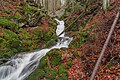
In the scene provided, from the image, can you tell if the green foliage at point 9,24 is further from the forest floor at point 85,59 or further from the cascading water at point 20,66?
the forest floor at point 85,59

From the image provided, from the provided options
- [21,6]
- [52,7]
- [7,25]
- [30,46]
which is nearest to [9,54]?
[30,46]

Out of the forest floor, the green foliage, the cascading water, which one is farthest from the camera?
the green foliage

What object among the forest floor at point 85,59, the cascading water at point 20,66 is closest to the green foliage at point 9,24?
the cascading water at point 20,66

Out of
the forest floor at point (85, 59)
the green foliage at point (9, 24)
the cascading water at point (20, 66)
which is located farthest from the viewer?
the green foliage at point (9, 24)

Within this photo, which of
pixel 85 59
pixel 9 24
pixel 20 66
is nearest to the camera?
pixel 85 59

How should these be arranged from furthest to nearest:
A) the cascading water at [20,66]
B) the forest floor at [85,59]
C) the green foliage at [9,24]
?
the green foliage at [9,24] < the cascading water at [20,66] < the forest floor at [85,59]

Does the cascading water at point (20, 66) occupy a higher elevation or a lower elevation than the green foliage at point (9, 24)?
lower

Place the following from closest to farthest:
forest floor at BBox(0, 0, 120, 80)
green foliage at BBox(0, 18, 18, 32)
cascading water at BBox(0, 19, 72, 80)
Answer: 1. forest floor at BBox(0, 0, 120, 80)
2. cascading water at BBox(0, 19, 72, 80)
3. green foliage at BBox(0, 18, 18, 32)

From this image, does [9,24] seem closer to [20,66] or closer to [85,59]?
[20,66]

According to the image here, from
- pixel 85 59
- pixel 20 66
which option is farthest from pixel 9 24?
pixel 85 59

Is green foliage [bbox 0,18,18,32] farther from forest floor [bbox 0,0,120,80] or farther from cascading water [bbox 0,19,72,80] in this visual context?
forest floor [bbox 0,0,120,80]

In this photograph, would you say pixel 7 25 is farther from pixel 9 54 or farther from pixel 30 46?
pixel 9 54

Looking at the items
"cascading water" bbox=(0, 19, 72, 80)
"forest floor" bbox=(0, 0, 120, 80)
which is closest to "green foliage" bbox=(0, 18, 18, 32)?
"cascading water" bbox=(0, 19, 72, 80)

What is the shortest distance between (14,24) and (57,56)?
816cm
